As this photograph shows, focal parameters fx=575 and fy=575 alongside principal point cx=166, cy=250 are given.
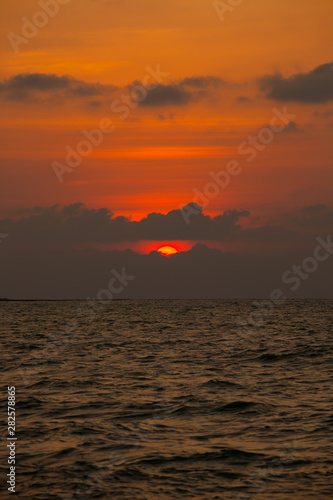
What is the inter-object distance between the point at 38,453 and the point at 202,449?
4661mm

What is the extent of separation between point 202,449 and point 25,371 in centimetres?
1812

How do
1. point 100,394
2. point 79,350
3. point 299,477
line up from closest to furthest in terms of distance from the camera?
1. point 299,477
2. point 100,394
3. point 79,350

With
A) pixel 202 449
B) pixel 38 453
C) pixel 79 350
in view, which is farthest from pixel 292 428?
pixel 79 350

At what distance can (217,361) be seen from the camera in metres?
36.5

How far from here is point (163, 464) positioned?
15.3 m

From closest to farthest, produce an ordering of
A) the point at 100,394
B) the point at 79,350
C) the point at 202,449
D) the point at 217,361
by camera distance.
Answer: the point at 202,449
the point at 100,394
the point at 217,361
the point at 79,350

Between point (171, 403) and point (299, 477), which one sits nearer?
point (299, 477)

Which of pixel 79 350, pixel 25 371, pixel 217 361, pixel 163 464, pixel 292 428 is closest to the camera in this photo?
pixel 163 464

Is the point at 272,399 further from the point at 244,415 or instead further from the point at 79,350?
the point at 79,350

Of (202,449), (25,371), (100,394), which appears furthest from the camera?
(25,371)

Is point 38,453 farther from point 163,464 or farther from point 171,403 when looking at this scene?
point 171,403

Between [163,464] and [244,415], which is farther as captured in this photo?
[244,415]

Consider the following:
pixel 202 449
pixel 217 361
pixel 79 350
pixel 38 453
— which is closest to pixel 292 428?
pixel 202 449

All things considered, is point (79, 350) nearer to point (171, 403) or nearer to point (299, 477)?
point (171, 403)
